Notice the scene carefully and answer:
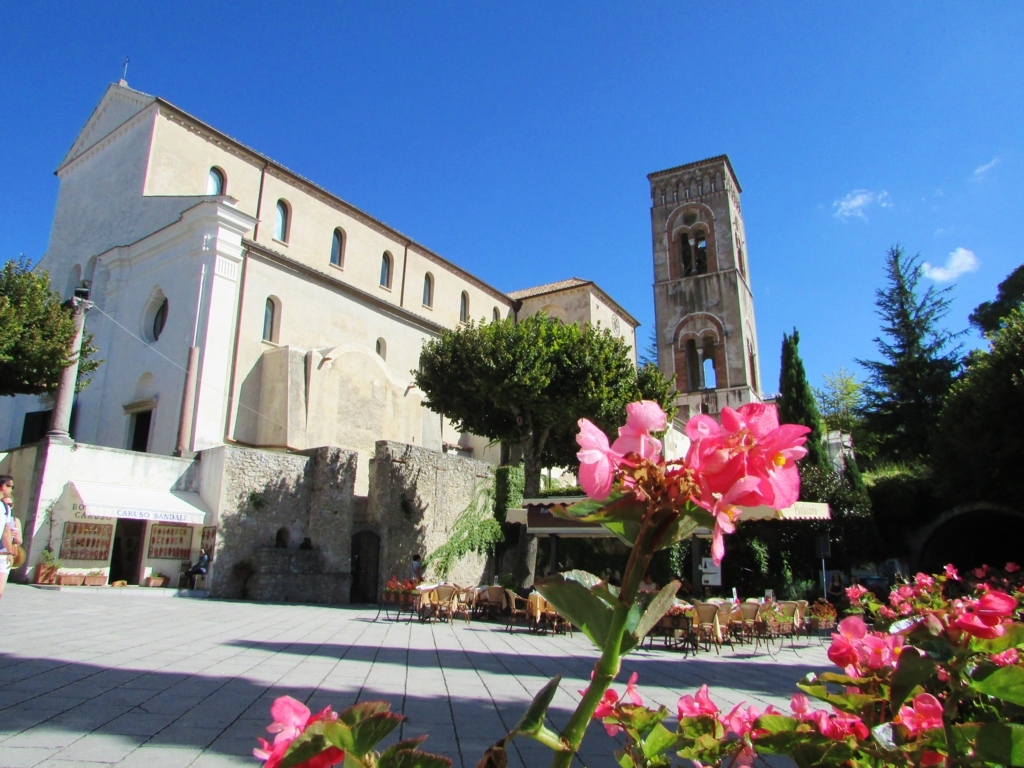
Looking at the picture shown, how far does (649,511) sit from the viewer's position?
898mm

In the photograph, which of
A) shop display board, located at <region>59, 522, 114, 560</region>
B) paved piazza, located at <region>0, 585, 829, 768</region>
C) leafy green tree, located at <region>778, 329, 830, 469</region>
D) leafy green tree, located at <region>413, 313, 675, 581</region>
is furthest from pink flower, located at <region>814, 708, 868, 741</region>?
leafy green tree, located at <region>778, 329, 830, 469</region>

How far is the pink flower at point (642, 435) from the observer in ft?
3.32

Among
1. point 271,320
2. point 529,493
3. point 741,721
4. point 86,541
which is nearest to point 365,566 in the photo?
point 529,493

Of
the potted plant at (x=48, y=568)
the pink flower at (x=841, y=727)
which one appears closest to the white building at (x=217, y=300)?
the potted plant at (x=48, y=568)

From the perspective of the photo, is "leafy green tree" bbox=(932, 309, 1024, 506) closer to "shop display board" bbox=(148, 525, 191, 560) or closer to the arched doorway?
the arched doorway

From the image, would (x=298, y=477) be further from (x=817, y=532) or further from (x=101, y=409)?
(x=817, y=532)

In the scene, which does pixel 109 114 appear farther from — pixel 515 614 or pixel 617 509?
pixel 617 509

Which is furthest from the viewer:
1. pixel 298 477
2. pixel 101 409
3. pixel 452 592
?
pixel 101 409

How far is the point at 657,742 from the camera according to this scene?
5.24ft

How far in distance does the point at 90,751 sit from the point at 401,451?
17.7m

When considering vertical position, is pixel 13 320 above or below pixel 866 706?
above

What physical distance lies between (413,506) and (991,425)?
56.3ft

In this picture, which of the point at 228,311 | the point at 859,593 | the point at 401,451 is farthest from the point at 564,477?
the point at 859,593

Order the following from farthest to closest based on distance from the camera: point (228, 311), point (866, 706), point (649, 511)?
1. point (228, 311)
2. point (866, 706)
3. point (649, 511)
